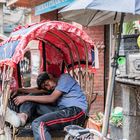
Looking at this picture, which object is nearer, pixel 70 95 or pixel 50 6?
pixel 70 95

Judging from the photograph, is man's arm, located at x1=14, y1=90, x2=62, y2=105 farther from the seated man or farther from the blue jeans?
the blue jeans

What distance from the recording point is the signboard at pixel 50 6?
983 centimetres

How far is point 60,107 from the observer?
583cm

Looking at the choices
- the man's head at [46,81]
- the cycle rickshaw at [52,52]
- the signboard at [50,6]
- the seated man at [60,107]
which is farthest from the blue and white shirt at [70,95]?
the signboard at [50,6]

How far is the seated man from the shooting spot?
Answer: 546cm

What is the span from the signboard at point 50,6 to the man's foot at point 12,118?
13.9 ft

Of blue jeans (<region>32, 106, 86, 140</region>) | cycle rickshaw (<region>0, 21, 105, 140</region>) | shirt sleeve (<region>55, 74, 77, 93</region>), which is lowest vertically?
blue jeans (<region>32, 106, 86, 140</region>)

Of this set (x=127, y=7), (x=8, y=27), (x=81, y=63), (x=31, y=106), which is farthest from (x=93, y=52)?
(x=8, y=27)

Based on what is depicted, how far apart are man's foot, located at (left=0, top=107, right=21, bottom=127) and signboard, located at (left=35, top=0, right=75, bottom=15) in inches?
167

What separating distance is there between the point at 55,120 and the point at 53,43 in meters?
1.57

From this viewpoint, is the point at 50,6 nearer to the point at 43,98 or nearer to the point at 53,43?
the point at 53,43

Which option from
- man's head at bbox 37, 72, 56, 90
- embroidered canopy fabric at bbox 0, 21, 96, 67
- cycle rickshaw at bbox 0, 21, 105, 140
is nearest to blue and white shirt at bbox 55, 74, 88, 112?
man's head at bbox 37, 72, 56, 90

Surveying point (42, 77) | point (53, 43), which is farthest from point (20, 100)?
point (53, 43)

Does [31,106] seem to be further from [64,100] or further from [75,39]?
[75,39]
